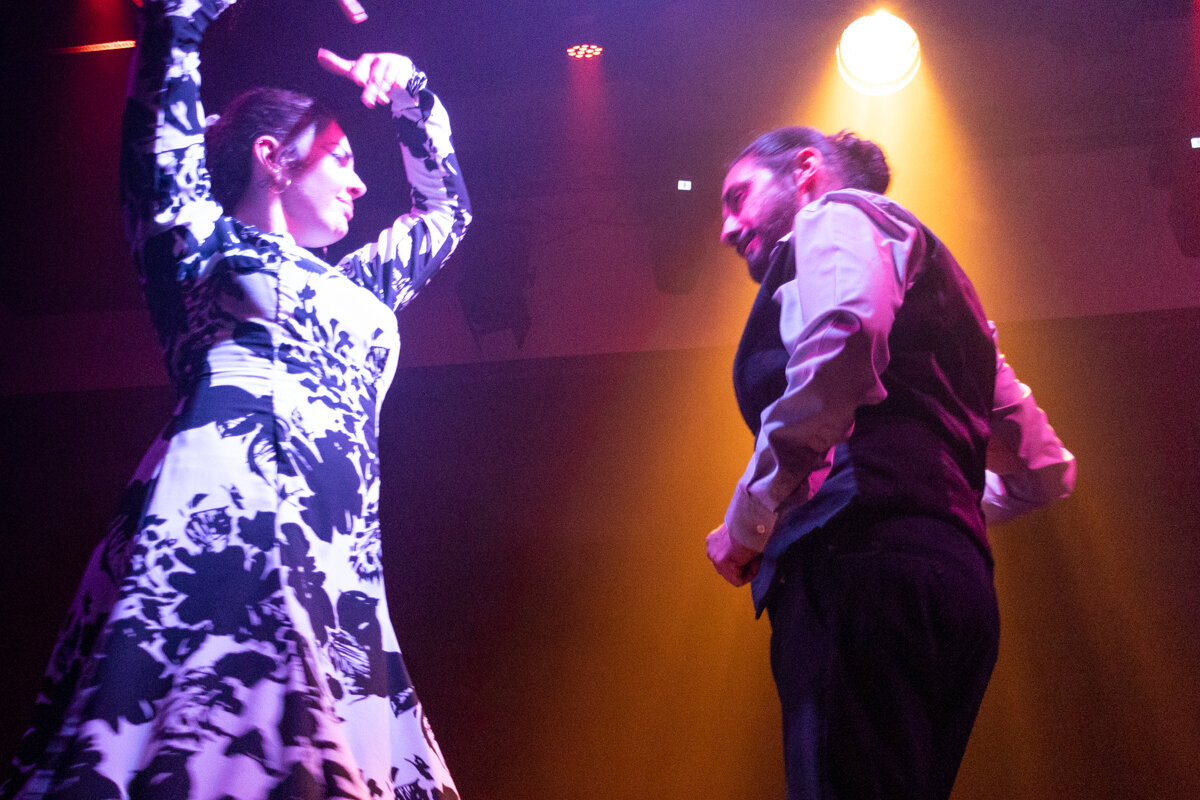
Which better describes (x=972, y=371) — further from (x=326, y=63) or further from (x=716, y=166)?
(x=716, y=166)

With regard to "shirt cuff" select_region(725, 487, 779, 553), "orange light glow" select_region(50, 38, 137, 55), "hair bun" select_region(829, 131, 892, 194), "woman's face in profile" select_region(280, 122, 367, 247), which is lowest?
"shirt cuff" select_region(725, 487, 779, 553)

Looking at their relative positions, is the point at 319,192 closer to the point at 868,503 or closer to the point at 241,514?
the point at 241,514

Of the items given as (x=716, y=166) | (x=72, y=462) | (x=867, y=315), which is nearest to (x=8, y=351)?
(x=72, y=462)

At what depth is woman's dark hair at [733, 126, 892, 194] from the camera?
145 centimetres

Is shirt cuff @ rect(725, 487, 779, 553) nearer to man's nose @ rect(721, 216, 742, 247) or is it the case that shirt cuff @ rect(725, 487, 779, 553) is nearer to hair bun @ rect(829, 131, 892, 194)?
man's nose @ rect(721, 216, 742, 247)

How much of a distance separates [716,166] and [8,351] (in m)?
3.10

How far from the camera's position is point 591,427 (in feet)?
10.1

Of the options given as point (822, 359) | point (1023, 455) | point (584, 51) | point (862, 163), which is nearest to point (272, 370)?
point (822, 359)

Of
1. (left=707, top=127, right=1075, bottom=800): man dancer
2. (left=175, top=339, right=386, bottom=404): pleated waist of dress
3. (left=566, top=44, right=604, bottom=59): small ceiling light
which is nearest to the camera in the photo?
(left=707, top=127, right=1075, bottom=800): man dancer

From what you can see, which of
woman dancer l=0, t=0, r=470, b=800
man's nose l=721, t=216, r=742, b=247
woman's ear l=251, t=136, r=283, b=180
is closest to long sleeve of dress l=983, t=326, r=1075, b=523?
man's nose l=721, t=216, r=742, b=247

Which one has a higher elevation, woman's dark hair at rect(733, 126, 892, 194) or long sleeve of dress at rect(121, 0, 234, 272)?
long sleeve of dress at rect(121, 0, 234, 272)

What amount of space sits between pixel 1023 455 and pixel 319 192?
1327 millimetres

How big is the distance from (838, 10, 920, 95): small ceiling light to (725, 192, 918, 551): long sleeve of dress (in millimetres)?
1976

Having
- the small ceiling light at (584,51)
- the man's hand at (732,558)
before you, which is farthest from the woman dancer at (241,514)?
the small ceiling light at (584,51)
